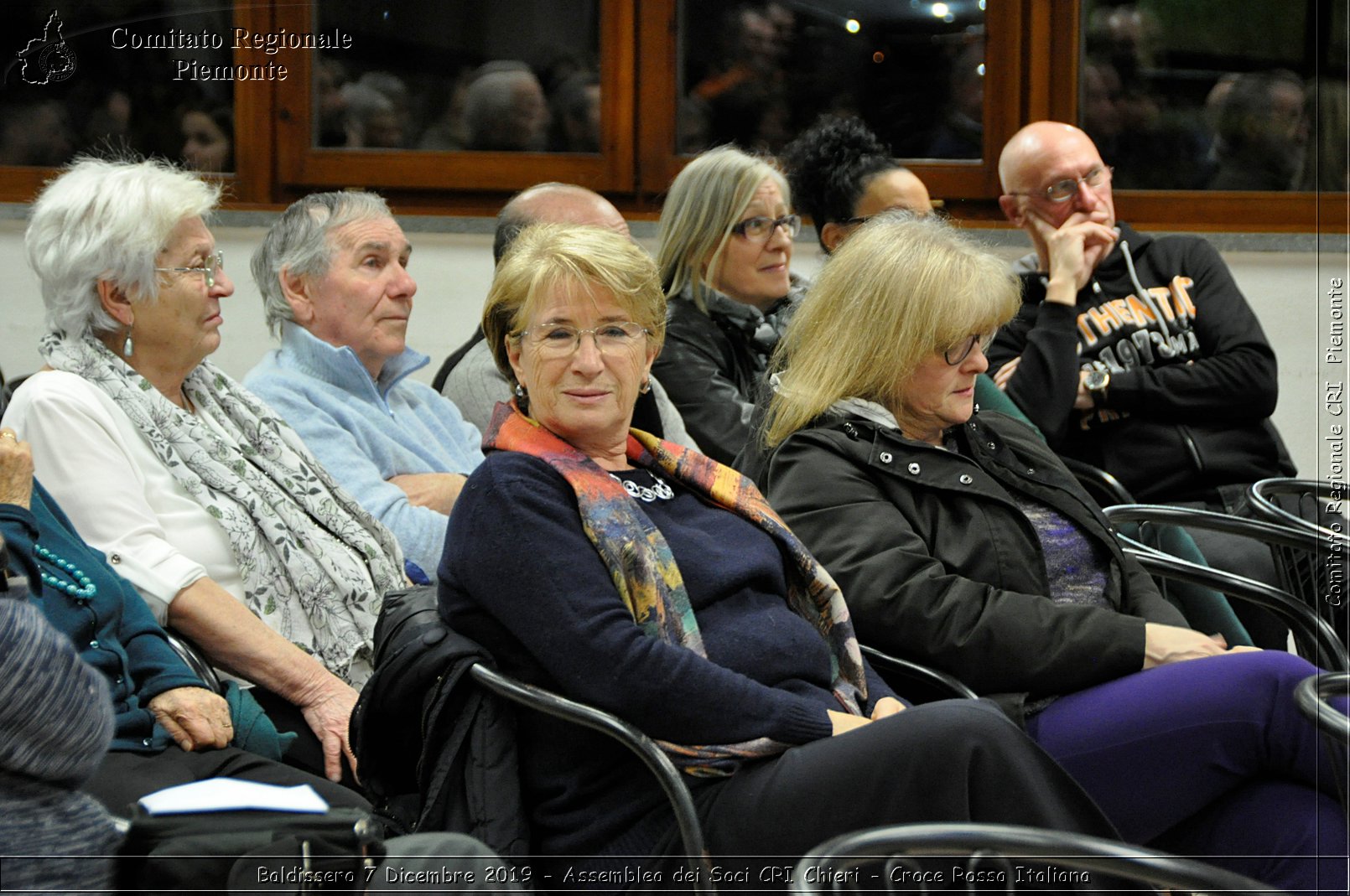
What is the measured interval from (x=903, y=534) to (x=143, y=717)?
46.4 inches

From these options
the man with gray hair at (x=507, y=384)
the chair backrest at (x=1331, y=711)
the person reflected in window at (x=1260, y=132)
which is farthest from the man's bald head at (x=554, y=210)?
the chair backrest at (x=1331, y=711)

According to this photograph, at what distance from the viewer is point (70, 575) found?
2031 millimetres

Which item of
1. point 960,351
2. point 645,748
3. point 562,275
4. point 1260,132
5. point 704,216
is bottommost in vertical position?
point 645,748

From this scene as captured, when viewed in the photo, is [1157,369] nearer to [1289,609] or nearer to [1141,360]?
[1141,360]

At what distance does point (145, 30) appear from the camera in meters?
4.36

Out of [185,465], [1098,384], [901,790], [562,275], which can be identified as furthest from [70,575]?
[1098,384]

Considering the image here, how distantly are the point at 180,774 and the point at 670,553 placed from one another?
765 millimetres

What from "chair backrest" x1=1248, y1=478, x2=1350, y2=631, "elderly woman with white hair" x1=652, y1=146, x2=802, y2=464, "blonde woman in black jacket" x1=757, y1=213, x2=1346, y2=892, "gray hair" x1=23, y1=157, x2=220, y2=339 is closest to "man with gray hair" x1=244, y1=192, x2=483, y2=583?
"gray hair" x1=23, y1=157, x2=220, y2=339

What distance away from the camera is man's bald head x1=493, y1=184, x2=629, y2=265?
3.56 m

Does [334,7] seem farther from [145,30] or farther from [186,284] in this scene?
[186,284]

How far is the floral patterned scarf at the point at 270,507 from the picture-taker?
7.93ft

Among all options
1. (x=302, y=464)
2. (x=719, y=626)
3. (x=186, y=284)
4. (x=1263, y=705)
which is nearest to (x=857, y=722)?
(x=719, y=626)

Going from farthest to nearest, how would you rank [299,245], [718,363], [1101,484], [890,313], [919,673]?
[718,363]
[1101,484]
[299,245]
[890,313]
[919,673]

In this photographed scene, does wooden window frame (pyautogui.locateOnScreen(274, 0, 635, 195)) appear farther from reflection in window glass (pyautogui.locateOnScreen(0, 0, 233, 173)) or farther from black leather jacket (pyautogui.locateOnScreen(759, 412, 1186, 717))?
black leather jacket (pyautogui.locateOnScreen(759, 412, 1186, 717))
